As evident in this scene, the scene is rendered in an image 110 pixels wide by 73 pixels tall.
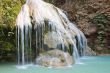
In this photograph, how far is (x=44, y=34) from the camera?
39.0ft

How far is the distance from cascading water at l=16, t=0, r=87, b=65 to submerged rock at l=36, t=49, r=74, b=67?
415 mm

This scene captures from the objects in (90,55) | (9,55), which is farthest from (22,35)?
(90,55)

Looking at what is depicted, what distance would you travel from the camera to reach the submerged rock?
35.4ft

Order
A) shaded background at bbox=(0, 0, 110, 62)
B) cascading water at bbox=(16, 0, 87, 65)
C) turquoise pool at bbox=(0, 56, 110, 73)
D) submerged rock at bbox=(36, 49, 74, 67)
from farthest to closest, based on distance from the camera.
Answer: shaded background at bbox=(0, 0, 110, 62)
cascading water at bbox=(16, 0, 87, 65)
submerged rock at bbox=(36, 49, 74, 67)
turquoise pool at bbox=(0, 56, 110, 73)

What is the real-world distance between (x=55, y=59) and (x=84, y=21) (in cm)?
502

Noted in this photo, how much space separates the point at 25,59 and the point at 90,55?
366 cm

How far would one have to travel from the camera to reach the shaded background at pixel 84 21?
38.5 feet

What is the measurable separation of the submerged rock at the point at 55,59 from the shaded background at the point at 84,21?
5.22 ft

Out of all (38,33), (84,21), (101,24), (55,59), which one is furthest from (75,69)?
(84,21)

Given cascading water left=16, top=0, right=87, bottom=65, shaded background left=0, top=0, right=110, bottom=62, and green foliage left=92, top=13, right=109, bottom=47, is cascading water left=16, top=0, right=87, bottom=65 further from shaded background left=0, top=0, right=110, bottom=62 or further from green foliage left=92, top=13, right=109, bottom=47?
green foliage left=92, top=13, right=109, bottom=47

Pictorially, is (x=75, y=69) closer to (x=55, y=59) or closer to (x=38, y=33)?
(x=55, y=59)

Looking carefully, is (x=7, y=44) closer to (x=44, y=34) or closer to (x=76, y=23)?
(x=44, y=34)

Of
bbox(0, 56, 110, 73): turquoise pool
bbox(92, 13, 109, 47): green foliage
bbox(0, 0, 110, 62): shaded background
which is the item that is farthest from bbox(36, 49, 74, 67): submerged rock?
bbox(92, 13, 109, 47): green foliage

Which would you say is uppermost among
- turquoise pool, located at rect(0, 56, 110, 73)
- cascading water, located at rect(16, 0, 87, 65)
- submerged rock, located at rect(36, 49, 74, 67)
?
cascading water, located at rect(16, 0, 87, 65)
